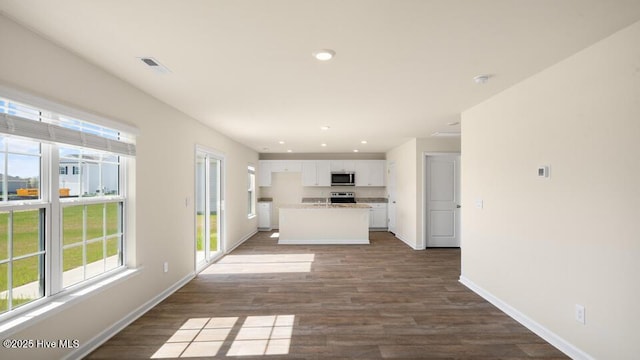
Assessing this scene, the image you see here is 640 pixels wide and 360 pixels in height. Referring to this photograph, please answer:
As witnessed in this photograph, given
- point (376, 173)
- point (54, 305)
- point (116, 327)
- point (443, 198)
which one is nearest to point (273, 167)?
point (376, 173)

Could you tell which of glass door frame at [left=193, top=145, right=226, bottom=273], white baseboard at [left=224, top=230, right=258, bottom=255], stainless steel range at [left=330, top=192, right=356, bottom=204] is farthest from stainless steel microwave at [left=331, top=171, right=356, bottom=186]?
glass door frame at [left=193, top=145, right=226, bottom=273]

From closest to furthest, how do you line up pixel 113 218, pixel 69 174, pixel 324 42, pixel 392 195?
pixel 324 42 → pixel 69 174 → pixel 113 218 → pixel 392 195

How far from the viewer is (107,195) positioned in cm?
292

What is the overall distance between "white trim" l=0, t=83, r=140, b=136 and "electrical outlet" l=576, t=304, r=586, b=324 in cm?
421

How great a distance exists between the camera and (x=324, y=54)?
236cm

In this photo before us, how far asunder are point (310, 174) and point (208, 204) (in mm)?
4235

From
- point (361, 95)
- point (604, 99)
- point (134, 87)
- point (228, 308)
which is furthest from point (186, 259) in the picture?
point (604, 99)

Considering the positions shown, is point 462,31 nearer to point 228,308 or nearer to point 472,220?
point 472,220

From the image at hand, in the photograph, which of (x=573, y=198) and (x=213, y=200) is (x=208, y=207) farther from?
(x=573, y=198)

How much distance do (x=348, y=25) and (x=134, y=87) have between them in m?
2.44

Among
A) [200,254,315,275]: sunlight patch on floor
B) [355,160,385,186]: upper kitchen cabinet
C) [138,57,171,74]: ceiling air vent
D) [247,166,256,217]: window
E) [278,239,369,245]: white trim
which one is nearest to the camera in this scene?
[138,57,171,74]: ceiling air vent

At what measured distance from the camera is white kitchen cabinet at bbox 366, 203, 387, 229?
30.0ft

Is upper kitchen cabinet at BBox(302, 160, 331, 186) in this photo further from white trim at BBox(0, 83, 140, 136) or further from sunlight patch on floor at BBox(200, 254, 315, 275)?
white trim at BBox(0, 83, 140, 136)

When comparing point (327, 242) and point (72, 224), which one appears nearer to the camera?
point (72, 224)
